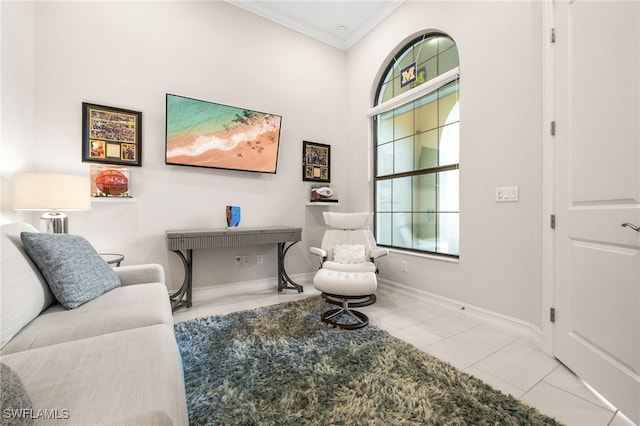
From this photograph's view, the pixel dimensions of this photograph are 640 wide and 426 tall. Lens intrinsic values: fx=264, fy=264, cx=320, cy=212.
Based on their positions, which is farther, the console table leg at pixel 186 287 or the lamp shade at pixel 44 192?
the console table leg at pixel 186 287

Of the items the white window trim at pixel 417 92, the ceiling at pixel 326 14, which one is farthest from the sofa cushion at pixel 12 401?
the ceiling at pixel 326 14

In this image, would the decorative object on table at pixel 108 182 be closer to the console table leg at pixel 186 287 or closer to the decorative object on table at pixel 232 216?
the console table leg at pixel 186 287

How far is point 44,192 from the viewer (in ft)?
6.11

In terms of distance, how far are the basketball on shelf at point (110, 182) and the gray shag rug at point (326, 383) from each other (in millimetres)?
1457

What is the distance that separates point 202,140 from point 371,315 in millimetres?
2552

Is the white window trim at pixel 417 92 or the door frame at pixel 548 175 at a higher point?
the white window trim at pixel 417 92

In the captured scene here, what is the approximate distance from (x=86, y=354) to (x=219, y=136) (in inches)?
100

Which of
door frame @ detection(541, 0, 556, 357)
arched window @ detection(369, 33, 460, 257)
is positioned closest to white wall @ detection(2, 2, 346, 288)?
arched window @ detection(369, 33, 460, 257)

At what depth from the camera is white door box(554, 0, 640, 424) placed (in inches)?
50.1

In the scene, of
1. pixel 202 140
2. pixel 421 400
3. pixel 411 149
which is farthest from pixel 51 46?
pixel 421 400

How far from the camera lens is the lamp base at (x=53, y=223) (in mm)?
2066

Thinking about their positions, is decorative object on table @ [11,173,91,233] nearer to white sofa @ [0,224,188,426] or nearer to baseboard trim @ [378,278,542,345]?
white sofa @ [0,224,188,426]

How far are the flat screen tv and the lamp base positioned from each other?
1006mm

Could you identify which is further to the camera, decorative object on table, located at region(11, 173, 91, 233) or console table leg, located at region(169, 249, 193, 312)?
console table leg, located at region(169, 249, 193, 312)
